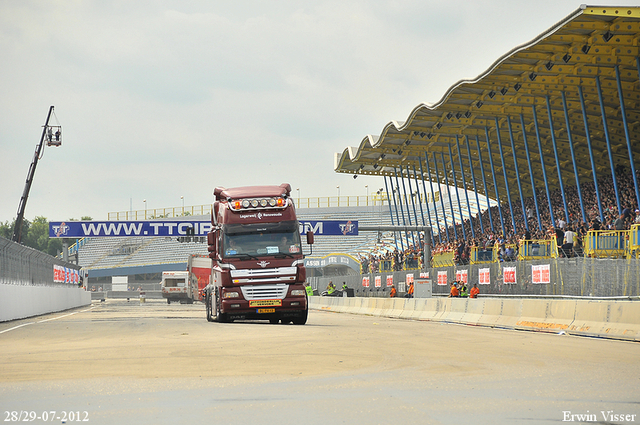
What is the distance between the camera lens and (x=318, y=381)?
8.98 metres

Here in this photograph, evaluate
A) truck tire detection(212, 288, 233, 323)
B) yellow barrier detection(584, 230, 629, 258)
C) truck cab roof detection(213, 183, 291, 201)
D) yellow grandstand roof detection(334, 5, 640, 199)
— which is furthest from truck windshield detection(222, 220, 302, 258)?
yellow grandstand roof detection(334, 5, 640, 199)

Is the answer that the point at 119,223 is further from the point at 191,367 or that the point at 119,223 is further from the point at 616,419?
the point at 616,419

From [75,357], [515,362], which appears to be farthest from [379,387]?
[75,357]

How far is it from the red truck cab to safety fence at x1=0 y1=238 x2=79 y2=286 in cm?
787

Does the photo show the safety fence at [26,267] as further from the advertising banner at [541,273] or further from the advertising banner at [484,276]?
the advertising banner at [484,276]

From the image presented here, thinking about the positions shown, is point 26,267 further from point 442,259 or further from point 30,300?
point 442,259

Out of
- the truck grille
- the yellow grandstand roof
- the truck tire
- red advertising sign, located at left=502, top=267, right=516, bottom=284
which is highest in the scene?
the yellow grandstand roof

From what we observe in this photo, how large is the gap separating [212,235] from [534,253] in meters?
14.5

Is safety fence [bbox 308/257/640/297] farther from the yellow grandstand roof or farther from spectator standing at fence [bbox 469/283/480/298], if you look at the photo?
the yellow grandstand roof

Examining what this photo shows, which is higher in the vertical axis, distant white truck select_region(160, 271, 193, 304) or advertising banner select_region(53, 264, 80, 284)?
advertising banner select_region(53, 264, 80, 284)

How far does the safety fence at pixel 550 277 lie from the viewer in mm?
20766

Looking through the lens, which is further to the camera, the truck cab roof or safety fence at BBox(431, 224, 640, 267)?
safety fence at BBox(431, 224, 640, 267)

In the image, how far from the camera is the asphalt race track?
6.75 metres

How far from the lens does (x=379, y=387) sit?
27.6 feet
